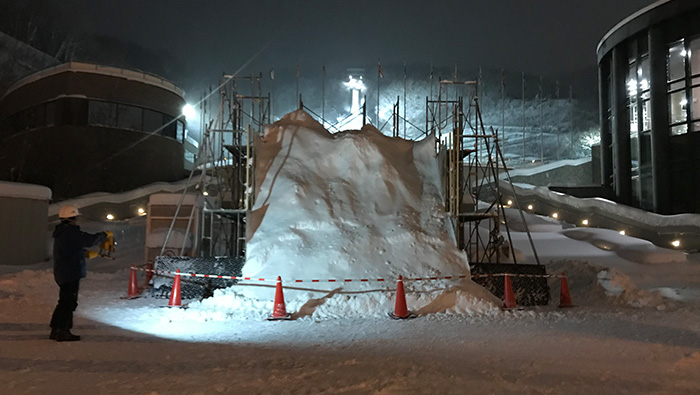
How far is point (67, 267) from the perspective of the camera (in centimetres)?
621

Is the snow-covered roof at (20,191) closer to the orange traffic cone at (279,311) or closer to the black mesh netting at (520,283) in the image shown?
the orange traffic cone at (279,311)

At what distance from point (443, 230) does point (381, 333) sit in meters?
4.62

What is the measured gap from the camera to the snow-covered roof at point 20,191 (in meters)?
15.4

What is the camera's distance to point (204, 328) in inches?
290

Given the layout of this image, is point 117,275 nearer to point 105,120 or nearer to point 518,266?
point 518,266

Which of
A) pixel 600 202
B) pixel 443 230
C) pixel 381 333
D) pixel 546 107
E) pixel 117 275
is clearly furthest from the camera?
pixel 546 107

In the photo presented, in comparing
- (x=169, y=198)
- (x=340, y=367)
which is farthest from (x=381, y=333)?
(x=169, y=198)

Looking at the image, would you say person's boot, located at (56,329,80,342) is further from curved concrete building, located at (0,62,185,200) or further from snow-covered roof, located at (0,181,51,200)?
curved concrete building, located at (0,62,185,200)

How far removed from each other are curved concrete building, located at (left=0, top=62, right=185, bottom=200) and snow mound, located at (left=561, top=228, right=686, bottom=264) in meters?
25.5

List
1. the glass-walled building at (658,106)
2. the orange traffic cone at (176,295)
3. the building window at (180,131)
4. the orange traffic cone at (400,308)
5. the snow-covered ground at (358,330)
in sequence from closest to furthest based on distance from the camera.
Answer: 1. the snow-covered ground at (358,330)
2. the orange traffic cone at (400,308)
3. the orange traffic cone at (176,295)
4. the glass-walled building at (658,106)
5. the building window at (180,131)

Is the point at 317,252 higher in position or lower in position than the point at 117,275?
higher

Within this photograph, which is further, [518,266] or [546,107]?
[546,107]

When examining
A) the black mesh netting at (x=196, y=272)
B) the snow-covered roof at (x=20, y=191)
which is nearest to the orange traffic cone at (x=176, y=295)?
the black mesh netting at (x=196, y=272)

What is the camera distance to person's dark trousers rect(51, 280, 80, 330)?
19.9ft
